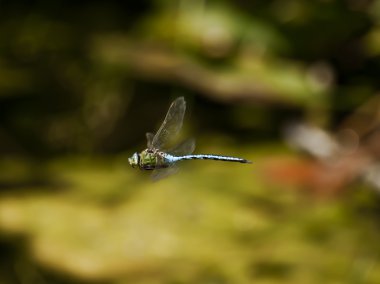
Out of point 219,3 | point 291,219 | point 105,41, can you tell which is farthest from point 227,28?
point 291,219

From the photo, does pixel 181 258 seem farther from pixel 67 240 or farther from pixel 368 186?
pixel 368 186

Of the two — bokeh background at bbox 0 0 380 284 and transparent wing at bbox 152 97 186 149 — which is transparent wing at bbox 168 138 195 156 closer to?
transparent wing at bbox 152 97 186 149

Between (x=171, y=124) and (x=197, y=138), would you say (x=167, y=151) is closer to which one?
(x=171, y=124)

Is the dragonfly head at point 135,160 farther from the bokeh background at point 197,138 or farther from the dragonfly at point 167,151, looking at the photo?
the bokeh background at point 197,138

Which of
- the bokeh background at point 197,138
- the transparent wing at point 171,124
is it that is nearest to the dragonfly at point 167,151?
the transparent wing at point 171,124

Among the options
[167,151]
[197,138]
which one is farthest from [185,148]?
[197,138]

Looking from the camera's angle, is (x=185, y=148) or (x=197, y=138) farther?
(x=197, y=138)
